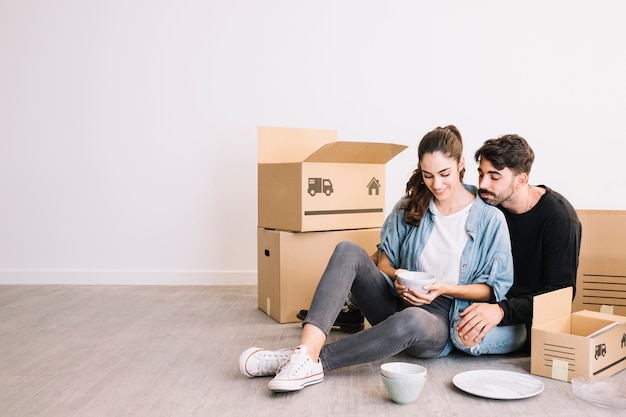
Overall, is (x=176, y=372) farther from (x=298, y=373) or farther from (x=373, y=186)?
(x=373, y=186)

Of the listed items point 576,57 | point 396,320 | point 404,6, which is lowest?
point 396,320

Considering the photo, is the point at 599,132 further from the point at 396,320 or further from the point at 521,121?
the point at 396,320

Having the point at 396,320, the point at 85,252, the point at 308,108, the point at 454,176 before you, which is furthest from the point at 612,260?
the point at 85,252

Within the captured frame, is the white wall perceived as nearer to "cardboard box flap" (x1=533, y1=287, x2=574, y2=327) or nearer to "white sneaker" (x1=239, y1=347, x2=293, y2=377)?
"cardboard box flap" (x1=533, y1=287, x2=574, y2=327)

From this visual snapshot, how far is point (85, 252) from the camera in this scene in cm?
367

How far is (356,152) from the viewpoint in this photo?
264 cm

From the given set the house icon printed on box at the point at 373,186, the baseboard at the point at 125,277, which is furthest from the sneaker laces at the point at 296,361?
the baseboard at the point at 125,277

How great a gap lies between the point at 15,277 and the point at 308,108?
2.03 meters

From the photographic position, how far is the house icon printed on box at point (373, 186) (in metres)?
2.79

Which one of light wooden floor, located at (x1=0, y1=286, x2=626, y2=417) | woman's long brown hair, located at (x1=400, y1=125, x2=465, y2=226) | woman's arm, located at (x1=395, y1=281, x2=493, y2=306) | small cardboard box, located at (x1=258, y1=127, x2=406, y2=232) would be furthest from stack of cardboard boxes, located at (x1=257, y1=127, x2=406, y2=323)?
woman's arm, located at (x1=395, y1=281, x2=493, y2=306)

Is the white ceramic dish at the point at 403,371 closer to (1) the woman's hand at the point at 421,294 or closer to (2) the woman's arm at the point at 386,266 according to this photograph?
(1) the woman's hand at the point at 421,294

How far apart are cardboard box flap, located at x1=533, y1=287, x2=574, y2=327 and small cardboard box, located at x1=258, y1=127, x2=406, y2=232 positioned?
958 millimetres

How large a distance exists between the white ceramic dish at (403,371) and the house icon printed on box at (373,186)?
44.5 inches

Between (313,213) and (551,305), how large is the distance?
3.46ft
